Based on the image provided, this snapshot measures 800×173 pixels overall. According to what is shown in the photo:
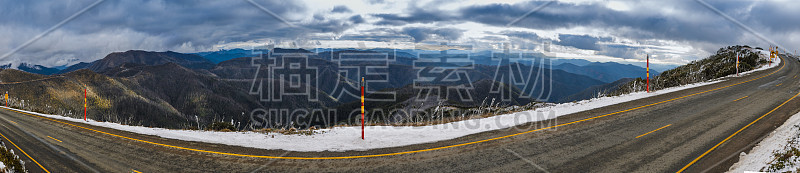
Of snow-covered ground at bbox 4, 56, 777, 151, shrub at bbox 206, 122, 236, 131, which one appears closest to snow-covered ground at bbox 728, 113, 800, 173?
snow-covered ground at bbox 4, 56, 777, 151

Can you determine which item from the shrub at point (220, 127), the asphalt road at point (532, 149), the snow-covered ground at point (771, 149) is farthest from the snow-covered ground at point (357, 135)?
the snow-covered ground at point (771, 149)

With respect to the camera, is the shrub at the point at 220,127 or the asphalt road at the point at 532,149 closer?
the asphalt road at the point at 532,149

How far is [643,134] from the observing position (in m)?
11.5

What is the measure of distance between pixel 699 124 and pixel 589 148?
19.0ft

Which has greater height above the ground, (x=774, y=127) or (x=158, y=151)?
(x=774, y=127)

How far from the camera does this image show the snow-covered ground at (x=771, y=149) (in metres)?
8.19

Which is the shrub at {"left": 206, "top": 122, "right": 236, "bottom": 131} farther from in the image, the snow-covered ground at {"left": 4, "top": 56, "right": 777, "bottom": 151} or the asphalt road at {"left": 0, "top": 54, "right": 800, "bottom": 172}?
the asphalt road at {"left": 0, "top": 54, "right": 800, "bottom": 172}

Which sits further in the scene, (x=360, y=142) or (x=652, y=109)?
(x=652, y=109)

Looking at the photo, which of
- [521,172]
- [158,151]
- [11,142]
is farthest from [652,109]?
[11,142]

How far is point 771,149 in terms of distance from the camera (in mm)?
9430

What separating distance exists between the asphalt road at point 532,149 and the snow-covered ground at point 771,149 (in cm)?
24

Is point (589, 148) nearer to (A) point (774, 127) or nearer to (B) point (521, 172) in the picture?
(B) point (521, 172)

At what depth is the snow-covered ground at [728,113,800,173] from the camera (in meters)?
8.19

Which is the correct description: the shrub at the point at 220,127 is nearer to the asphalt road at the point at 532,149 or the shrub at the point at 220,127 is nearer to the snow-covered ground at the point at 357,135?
the snow-covered ground at the point at 357,135
